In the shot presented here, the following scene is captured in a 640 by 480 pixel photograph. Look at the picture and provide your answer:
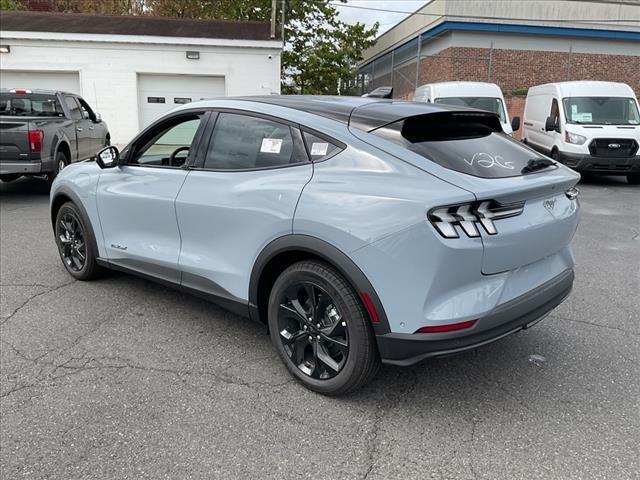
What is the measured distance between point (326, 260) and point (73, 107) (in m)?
9.75

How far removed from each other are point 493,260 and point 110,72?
17.7 m

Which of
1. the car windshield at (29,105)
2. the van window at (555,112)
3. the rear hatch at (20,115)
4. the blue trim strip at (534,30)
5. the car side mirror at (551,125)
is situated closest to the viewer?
the rear hatch at (20,115)

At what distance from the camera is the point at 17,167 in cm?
862

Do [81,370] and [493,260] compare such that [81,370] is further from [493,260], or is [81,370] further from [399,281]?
[493,260]

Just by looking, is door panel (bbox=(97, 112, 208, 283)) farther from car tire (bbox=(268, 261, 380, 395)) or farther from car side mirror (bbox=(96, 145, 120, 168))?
car tire (bbox=(268, 261, 380, 395))

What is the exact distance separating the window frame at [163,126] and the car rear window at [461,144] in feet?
4.46

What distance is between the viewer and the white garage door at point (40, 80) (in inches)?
693

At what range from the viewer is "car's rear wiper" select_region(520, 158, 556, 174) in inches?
119

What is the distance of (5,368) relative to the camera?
334 centimetres

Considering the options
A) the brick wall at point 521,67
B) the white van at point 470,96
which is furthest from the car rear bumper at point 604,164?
the brick wall at point 521,67

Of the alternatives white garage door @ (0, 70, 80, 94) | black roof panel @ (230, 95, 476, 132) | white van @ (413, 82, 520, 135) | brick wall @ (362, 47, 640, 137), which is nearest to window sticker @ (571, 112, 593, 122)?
white van @ (413, 82, 520, 135)

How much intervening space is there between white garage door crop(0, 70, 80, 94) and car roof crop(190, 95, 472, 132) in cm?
1676

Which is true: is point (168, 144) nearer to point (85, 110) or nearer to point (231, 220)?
point (231, 220)

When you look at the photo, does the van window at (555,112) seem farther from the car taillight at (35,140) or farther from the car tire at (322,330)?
the car tire at (322,330)
